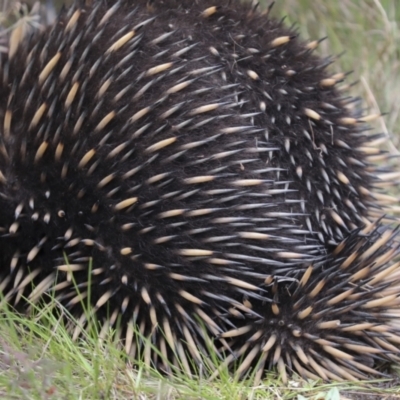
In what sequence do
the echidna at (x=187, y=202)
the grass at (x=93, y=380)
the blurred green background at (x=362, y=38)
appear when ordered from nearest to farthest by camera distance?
the grass at (x=93, y=380)
the echidna at (x=187, y=202)
the blurred green background at (x=362, y=38)

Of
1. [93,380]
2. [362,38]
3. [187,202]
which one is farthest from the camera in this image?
[362,38]

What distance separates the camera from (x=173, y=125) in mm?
2920

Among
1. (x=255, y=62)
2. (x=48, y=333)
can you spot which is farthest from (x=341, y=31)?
(x=48, y=333)

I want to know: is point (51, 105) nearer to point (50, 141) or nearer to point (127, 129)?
point (50, 141)

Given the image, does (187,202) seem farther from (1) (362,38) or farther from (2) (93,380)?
(1) (362,38)

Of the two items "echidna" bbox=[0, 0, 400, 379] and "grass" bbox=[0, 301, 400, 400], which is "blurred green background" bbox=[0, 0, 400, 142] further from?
"grass" bbox=[0, 301, 400, 400]

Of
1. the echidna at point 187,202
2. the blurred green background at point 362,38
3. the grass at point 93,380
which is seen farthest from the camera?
the blurred green background at point 362,38

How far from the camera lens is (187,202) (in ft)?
9.49

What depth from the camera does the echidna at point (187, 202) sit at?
289 centimetres

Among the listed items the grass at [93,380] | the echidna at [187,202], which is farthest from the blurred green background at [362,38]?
the grass at [93,380]

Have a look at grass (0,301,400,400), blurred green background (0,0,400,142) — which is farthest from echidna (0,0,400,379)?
blurred green background (0,0,400,142)

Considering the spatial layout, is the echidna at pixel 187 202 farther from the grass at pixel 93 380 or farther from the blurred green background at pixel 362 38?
the blurred green background at pixel 362 38

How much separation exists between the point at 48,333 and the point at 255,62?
4.42ft

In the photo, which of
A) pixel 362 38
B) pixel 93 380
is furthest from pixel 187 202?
pixel 362 38
